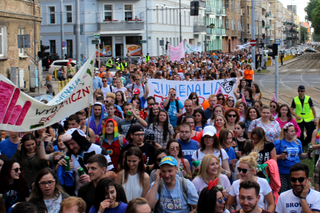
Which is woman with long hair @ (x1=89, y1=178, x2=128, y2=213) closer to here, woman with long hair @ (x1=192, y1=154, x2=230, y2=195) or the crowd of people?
the crowd of people

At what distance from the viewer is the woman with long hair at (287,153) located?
6734 millimetres

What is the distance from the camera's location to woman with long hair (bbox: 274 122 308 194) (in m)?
6.73

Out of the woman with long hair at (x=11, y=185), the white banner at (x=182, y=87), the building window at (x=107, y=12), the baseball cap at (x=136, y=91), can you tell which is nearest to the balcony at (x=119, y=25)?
the building window at (x=107, y=12)

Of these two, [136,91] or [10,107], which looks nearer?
[10,107]

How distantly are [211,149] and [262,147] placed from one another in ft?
2.50

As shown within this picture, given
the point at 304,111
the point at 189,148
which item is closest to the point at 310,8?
the point at 304,111

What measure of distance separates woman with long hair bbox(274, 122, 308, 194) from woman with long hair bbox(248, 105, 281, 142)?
58cm

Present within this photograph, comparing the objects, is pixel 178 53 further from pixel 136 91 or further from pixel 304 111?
pixel 304 111

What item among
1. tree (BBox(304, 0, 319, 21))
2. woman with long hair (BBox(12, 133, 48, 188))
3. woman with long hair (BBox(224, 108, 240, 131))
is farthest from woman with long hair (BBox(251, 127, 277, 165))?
tree (BBox(304, 0, 319, 21))

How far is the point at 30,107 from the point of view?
5.93 metres

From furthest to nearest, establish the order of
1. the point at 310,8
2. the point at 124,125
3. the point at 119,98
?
the point at 310,8
the point at 119,98
the point at 124,125

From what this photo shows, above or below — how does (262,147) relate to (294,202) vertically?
above

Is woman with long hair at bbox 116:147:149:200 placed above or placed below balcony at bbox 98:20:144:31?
below

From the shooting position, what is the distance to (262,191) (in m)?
Result: 5.15
